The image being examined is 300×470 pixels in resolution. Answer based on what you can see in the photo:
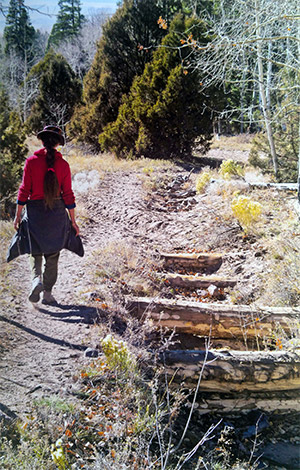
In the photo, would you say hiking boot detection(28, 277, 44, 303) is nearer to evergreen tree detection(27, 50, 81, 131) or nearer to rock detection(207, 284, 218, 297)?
evergreen tree detection(27, 50, 81, 131)

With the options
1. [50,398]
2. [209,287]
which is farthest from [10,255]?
[209,287]

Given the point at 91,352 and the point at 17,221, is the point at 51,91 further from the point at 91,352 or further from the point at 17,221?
the point at 91,352

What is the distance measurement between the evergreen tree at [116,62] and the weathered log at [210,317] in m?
2.07

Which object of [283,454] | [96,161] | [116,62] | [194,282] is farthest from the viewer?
[116,62]

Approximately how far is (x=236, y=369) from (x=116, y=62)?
521 cm

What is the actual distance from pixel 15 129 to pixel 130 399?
228cm

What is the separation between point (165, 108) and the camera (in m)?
8.27

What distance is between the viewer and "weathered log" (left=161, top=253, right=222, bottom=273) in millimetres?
4883

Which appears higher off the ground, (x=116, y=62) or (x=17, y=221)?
(x=116, y=62)

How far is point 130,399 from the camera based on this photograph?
2.35 metres

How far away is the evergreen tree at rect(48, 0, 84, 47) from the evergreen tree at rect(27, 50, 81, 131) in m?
0.27

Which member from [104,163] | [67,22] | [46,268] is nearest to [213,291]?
[46,268]

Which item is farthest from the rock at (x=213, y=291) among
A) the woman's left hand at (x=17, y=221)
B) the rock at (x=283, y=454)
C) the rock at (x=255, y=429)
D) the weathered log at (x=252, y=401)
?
the woman's left hand at (x=17, y=221)

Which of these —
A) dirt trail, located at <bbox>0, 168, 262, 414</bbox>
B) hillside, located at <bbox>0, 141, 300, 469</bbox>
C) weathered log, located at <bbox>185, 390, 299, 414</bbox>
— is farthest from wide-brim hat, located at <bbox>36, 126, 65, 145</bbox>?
weathered log, located at <bbox>185, 390, 299, 414</bbox>
